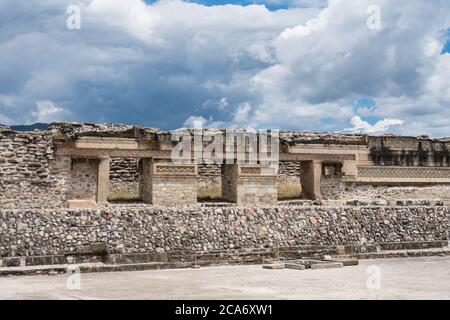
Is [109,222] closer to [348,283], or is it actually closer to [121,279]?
[121,279]

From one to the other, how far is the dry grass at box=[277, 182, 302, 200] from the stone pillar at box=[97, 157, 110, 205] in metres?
5.98

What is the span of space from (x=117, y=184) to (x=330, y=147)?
7560mm

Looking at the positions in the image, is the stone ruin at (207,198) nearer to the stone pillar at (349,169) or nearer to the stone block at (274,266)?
the stone pillar at (349,169)

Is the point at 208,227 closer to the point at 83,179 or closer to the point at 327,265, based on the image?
the point at 327,265

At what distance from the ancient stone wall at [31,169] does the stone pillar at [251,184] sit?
516 centimetres

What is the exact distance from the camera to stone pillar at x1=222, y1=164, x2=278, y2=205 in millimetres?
19688

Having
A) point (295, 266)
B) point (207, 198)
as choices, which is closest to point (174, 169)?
point (207, 198)

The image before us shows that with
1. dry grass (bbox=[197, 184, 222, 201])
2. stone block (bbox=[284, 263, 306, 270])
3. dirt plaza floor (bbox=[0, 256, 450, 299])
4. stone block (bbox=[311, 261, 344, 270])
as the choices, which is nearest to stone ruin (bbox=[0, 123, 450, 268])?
dry grass (bbox=[197, 184, 222, 201])

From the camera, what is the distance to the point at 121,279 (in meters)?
10.7

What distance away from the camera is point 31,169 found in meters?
18.4

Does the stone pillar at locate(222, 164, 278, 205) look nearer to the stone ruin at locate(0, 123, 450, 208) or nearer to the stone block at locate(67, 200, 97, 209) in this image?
the stone ruin at locate(0, 123, 450, 208)

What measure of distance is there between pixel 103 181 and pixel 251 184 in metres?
4.62

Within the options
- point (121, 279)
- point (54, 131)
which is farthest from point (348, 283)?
point (54, 131)

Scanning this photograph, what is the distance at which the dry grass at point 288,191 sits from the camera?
21547 millimetres
